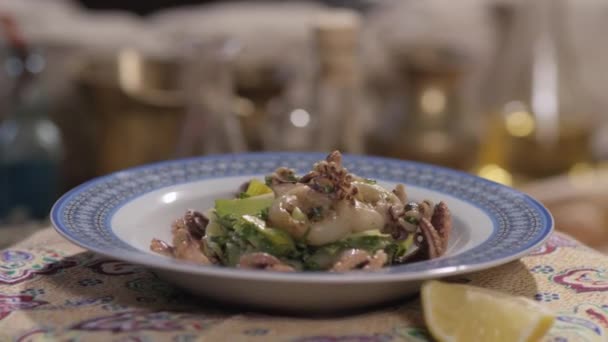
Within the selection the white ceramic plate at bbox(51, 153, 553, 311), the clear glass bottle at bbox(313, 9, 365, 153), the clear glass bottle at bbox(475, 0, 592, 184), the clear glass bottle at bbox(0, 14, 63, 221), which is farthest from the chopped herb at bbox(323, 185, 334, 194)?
the clear glass bottle at bbox(475, 0, 592, 184)

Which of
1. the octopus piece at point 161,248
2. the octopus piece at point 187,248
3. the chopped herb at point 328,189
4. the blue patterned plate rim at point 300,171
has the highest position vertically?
the chopped herb at point 328,189

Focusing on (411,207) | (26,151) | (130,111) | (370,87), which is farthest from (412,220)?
(370,87)

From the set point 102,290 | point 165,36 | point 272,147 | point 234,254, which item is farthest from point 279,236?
point 165,36

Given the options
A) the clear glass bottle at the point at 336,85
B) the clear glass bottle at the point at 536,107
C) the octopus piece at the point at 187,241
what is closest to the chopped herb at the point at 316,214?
the octopus piece at the point at 187,241

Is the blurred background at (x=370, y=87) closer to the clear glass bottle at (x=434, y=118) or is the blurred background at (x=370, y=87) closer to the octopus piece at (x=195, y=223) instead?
the clear glass bottle at (x=434, y=118)

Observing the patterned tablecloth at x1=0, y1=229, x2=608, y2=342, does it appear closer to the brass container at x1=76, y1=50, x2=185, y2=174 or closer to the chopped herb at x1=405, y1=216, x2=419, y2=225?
the chopped herb at x1=405, y1=216, x2=419, y2=225

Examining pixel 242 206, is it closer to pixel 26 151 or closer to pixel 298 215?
pixel 298 215

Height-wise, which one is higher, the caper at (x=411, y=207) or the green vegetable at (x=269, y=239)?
the caper at (x=411, y=207)
